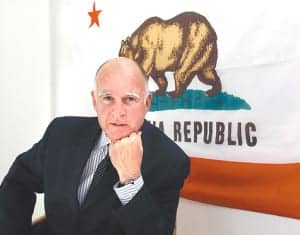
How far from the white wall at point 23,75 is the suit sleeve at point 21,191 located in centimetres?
98

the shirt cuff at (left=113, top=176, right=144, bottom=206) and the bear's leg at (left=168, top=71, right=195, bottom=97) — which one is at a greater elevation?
the bear's leg at (left=168, top=71, right=195, bottom=97)

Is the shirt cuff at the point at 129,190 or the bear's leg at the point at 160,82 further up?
the bear's leg at the point at 160,82

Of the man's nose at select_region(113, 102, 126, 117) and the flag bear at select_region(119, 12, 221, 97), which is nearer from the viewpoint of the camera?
the man's nose at select_region(113, 102, 126, 117)

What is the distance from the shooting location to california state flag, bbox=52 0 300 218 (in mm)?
1339

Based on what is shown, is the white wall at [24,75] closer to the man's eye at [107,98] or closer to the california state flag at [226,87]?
the california state flag at [226,87]

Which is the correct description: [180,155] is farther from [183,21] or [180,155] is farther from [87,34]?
[87,34]

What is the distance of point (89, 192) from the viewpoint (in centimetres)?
102

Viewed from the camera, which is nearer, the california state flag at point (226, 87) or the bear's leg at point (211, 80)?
the california state flag at point (226, 87)

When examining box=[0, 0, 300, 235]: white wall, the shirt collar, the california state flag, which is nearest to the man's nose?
the shirt collar

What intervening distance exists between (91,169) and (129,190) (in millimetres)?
154

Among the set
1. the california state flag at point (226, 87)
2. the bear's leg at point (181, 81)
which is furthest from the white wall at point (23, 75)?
the bear's leg at point (181, 81)

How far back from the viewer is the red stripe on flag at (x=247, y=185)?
134cm

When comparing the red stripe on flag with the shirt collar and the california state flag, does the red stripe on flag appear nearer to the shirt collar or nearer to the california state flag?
the california state flag

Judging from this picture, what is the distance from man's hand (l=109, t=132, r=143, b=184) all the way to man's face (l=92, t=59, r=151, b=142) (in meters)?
0.02
